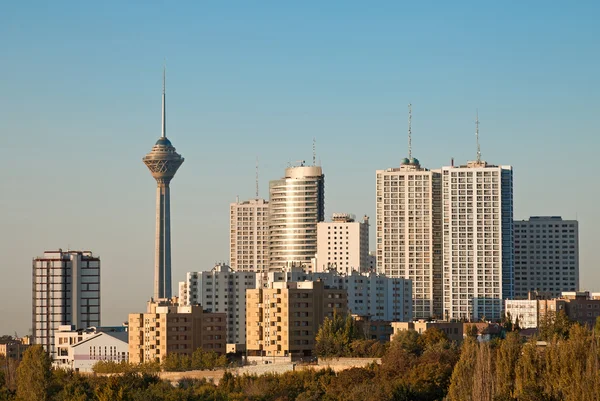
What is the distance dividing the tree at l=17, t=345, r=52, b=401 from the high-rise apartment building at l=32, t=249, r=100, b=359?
240 feet

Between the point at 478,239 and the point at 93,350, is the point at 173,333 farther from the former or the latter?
the point at 478,239

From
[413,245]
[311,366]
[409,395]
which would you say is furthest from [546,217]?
[409,395]

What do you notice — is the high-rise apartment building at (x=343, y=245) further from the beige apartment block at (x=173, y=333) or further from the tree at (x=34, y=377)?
the tree at (x=34, y=377)

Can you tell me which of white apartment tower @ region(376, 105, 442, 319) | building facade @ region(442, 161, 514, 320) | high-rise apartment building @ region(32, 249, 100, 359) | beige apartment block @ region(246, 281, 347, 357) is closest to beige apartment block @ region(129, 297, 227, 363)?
beige apartment block @ region(246, 281, 347, 357)

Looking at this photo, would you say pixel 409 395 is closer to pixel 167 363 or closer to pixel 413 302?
pixel 167 363

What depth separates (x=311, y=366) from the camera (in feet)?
305

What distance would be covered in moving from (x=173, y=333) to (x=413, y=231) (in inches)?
2602

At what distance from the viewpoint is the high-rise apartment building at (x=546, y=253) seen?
18625cm

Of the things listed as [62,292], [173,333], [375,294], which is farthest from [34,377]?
[62,292]

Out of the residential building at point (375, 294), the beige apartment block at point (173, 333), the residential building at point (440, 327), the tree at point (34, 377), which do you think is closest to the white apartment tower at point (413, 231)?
the residential building at point (375, 294)

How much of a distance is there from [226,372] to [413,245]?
8874 centimetres

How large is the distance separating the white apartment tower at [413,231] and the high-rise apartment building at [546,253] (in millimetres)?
15607

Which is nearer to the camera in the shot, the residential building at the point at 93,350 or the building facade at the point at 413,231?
the residential building at the point at 93,350

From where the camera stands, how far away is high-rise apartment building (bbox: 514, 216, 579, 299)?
611ft
